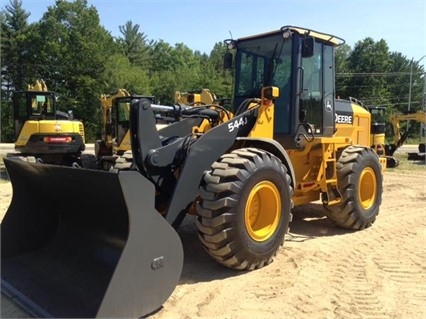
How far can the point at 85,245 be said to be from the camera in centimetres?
428

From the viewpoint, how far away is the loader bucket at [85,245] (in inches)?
138

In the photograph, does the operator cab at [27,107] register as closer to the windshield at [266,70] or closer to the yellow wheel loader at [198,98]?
the yellow wheel loader at [198,98]

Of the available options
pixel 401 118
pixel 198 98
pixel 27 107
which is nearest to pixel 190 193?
pixel 198 98

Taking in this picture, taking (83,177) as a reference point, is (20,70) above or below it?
Answer: above

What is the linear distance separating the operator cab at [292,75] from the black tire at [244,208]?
1215 millimetres

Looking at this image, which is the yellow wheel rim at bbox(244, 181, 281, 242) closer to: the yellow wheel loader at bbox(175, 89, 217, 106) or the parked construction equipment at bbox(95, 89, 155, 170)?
the yellow wheel loader at bbox(175, 89, 217, 106)

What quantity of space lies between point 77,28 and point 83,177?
40.7m

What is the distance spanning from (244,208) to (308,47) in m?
2.38

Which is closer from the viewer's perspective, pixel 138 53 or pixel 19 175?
pixel 19 175

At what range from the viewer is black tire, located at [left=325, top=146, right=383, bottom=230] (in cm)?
632

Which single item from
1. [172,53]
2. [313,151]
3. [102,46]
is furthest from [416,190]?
[172,53]

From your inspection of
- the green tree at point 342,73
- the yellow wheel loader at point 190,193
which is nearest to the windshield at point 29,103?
the yellow wheel loader at point 190,193

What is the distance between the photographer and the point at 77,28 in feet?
136

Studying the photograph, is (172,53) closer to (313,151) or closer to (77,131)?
(77,131)
